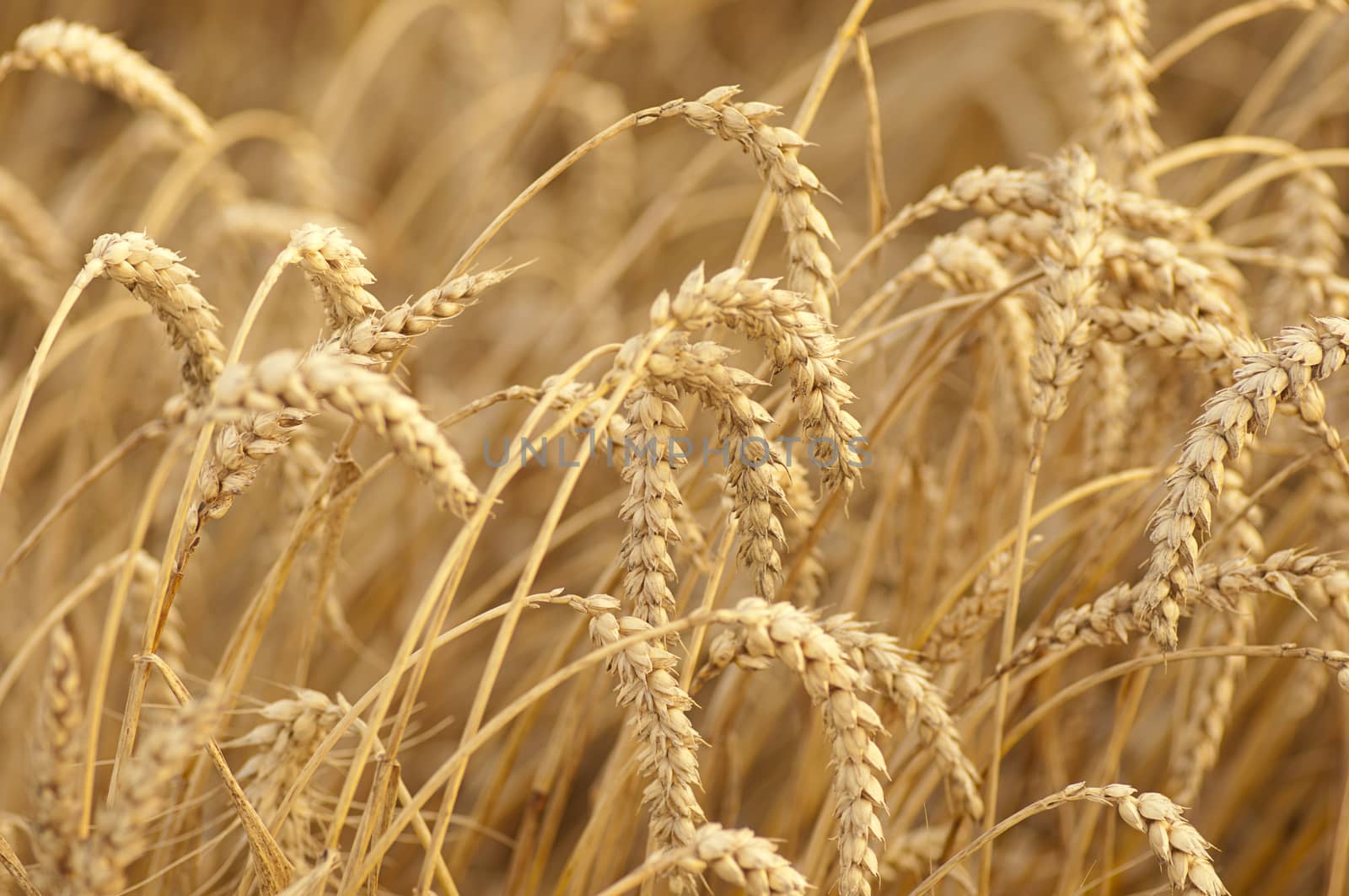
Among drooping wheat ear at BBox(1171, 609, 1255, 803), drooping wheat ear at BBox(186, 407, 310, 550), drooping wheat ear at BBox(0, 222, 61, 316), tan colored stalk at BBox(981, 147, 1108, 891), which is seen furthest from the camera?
drooping wheat ear at BBox(0, 222, 61, 316)

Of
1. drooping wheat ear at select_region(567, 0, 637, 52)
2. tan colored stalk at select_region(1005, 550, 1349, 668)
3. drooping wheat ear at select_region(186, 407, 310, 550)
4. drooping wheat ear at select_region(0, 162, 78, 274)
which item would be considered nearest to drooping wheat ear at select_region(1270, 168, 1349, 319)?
tan colored stalk at select_region(1005, 550, 1349, 668)

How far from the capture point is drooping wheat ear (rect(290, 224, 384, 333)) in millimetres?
1083

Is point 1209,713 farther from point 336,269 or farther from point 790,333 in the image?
point 336,269

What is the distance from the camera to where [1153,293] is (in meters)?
1.50

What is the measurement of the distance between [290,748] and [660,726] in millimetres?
500

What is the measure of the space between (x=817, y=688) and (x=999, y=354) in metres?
0.86

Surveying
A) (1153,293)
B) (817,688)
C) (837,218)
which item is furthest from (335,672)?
(837,218)

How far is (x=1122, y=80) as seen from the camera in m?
1.69

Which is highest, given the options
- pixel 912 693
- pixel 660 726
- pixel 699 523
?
pixel 699 523

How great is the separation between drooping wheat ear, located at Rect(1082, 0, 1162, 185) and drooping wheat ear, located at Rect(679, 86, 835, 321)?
Answer: 2.65ft

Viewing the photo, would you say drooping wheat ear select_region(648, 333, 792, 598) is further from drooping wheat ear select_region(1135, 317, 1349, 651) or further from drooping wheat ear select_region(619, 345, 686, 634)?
drooping wheat ear select_region(1135, 317, 1349, 651)

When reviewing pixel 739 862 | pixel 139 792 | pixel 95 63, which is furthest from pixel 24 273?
pixel 739 862

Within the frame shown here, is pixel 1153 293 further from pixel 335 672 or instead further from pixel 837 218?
pixel 837 218

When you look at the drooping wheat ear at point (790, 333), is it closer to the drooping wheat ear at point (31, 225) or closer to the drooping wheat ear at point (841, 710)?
the drooping wheat ear at point (841, 710)
